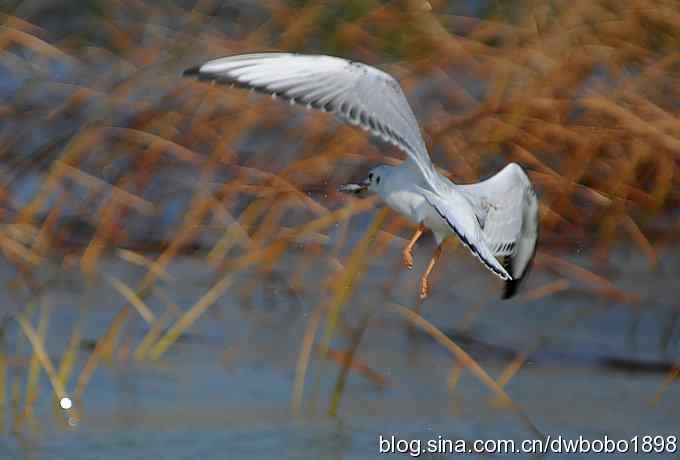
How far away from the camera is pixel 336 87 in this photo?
5164mm

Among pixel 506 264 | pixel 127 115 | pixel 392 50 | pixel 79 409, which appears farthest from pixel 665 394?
pixel 392 50

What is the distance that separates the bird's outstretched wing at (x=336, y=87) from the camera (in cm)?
502

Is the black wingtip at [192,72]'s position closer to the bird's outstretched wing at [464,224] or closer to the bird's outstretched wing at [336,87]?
the bird's outstretched wing at [336,87]

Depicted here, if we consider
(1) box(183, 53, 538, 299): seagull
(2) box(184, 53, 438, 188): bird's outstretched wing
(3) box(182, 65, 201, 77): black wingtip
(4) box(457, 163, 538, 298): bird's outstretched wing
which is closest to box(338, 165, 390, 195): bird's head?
(1) box(183, 53, 538, 299): seagull

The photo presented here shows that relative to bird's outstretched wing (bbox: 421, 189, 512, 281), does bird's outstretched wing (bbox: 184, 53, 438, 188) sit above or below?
above

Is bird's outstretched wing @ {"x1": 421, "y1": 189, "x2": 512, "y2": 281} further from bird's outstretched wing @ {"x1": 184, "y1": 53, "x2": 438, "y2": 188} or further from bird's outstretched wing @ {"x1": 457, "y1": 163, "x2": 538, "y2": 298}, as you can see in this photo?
bird's outstretched wing @ {"x1": 457, "y1": 163, "x2": 538, "y2": 298}

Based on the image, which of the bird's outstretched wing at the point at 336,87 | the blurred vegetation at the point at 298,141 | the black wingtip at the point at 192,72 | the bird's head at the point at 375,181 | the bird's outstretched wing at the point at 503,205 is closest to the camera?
the black wingtip at the point at 192,72

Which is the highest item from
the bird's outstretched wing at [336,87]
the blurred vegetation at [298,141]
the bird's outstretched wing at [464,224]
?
the bird's outstretched wing at [336,87]

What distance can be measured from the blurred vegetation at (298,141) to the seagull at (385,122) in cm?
115

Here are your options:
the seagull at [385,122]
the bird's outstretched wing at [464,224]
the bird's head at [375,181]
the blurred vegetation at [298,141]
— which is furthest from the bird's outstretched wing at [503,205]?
the blurred vegetation at [298,141]

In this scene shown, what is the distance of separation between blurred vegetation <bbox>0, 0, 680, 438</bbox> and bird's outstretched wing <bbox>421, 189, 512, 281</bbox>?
1.24 metres

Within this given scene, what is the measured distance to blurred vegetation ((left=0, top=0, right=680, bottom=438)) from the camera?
6758 mm

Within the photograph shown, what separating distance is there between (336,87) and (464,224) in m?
0.60

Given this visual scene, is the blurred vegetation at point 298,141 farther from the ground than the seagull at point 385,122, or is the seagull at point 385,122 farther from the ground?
the seagull at point 385,122
